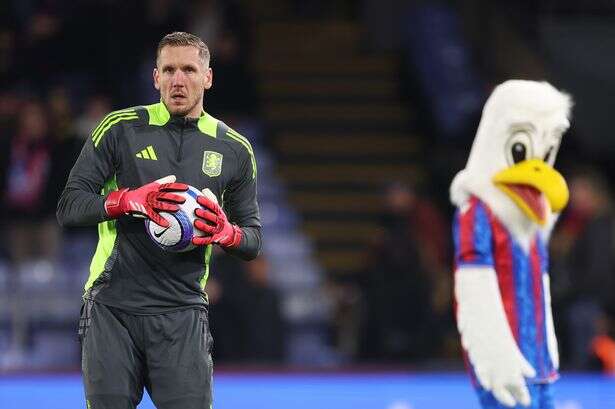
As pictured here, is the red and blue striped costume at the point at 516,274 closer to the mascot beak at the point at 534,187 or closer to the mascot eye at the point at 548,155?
the mascot beak at the point at 534,187

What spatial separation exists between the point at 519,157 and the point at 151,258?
1967mm

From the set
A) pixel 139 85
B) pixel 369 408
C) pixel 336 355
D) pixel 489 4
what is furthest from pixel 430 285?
pixel 489 4

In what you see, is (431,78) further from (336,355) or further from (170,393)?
(170,393)

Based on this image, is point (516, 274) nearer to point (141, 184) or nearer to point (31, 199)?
point (141, 184)

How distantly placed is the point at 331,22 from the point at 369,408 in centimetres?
786

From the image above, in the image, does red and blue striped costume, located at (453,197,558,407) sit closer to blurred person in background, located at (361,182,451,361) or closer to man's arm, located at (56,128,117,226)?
man's arm, located at (56,128,117,226)

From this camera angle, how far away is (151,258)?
17.8 feet

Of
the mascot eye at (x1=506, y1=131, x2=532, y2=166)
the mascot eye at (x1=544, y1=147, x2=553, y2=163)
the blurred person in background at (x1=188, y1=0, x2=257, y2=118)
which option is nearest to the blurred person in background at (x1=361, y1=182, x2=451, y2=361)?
the blurred person in background at (x1=188, y1=0, x2=257, y2=118)

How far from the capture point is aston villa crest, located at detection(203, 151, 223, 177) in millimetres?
5512

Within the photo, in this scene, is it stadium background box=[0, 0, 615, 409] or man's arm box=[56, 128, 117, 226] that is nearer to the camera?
man's arm box=[56, 128, 117, 226]

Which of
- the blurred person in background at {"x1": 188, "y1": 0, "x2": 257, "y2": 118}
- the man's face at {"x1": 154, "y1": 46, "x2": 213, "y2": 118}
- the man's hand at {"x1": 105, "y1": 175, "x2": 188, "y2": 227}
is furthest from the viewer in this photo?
the blurred person in background at {"x1": 188, "y1": 0, "x2": 257, "y2": 118}

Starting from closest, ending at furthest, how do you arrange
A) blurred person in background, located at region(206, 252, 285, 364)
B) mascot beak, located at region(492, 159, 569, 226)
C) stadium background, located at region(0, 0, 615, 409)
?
mascot beak, located at region(492, 159, 569, 226)
stadium background, located at region(0, 0, 615, 409)
blurred person in background, located at region(206, 252, 285, 364)

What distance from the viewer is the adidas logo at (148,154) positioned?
17.9 feet

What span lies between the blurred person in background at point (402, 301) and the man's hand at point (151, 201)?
567 cm
